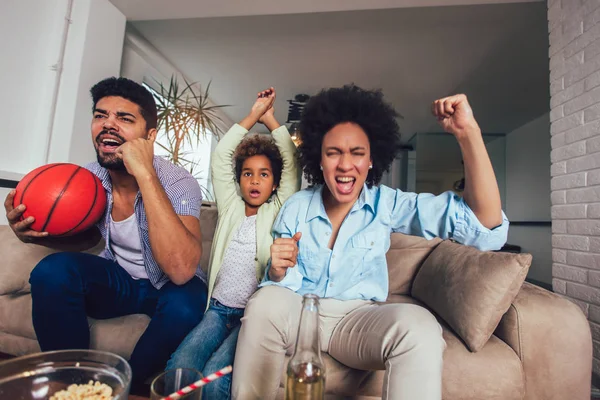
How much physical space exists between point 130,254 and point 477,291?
1351 millimetres

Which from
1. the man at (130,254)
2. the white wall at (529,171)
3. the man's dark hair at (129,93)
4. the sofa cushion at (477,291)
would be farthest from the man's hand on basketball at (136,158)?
the white wall at (529,171)

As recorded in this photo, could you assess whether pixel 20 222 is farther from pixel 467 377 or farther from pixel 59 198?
pixel 467 377

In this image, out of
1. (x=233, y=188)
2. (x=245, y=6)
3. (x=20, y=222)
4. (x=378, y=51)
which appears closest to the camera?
(x=20, y=222)

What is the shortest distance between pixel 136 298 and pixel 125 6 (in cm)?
287

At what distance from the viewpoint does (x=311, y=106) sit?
1468 mm

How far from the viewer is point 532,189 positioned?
5547 millimetres

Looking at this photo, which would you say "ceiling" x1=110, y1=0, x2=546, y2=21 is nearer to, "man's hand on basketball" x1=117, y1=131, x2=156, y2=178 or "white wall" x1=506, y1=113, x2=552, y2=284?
"man's hand on basketball" x1=117, y1=131, x2=156, y2=178

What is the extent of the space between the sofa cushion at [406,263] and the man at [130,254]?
100cm

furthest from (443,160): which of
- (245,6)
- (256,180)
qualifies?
(256,180)

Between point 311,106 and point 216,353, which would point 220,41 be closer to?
point 311,106

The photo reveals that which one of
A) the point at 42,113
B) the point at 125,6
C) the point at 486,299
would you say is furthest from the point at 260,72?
the point at 486,299

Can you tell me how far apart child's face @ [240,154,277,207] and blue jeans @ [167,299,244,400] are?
1.76ft

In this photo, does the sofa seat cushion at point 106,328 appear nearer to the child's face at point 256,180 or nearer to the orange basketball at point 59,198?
the orange basketball at point 59,198

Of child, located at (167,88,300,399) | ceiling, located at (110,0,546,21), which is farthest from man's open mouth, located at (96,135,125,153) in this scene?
ceiling, located at (110,0,546,21)
